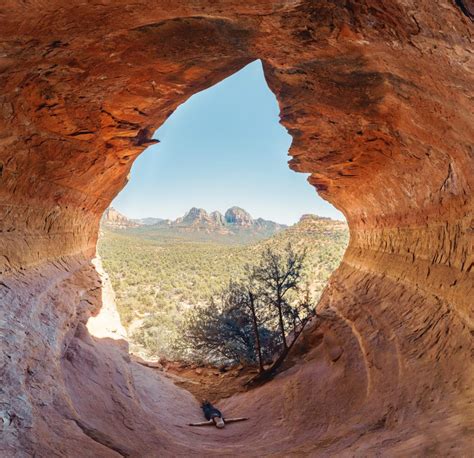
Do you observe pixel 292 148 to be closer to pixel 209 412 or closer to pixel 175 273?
pixel 209 412

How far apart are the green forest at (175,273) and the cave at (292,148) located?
355 inches

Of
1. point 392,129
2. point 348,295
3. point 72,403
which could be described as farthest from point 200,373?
point 392,129

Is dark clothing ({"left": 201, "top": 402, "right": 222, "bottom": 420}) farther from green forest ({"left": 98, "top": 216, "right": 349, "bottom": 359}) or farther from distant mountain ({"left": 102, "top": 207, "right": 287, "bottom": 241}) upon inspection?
distant mountain ({"left": 102, "top": 207, "right": 287, "bottom": 241})

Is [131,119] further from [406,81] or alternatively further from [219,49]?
[406,81]

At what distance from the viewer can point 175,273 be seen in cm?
4372

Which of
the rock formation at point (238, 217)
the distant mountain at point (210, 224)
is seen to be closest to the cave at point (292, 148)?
the distant mountain at point (210, 224)

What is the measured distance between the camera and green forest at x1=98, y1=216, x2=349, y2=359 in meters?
25.4

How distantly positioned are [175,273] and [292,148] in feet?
112

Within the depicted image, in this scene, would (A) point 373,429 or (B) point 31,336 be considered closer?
(A) point 373,429

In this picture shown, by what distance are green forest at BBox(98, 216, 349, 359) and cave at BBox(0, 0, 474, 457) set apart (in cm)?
902

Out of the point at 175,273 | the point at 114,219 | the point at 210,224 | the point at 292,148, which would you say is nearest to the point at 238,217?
the point at 210,224

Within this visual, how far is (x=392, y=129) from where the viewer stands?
26.0 feet

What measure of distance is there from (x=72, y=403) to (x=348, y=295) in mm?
10519

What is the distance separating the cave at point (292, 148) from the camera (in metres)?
4.89
